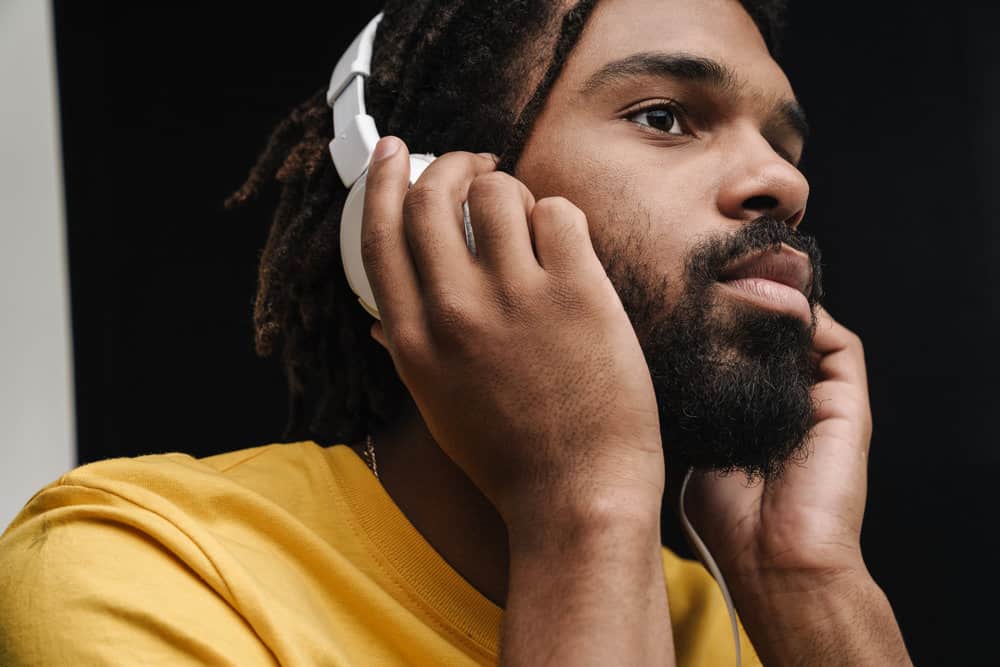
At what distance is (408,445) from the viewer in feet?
4.09

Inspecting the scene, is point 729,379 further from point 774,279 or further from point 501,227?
point 501,227

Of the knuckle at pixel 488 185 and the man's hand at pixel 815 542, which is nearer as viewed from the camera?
the knuckle at pixel 488 185

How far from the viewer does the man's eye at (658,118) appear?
1.16 meters

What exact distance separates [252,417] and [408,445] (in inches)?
28.8

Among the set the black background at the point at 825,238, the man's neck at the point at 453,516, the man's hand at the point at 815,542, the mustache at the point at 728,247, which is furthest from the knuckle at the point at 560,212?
the black background at the point at 825,238

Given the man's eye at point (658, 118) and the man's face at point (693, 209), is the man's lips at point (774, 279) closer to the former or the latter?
the man's face at point (693, 209)

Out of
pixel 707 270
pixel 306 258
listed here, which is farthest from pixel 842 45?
pixel 306 258

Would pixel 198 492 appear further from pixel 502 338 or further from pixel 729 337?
pixel 729 337

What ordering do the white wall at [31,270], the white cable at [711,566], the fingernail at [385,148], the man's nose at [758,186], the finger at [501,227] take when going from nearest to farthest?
the finger at [501,227] < the fingernail at [385,148] < the man's nose at [758,186] < the white cable at [711,566] < the white wall at [31,270]

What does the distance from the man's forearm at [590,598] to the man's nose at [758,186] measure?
46 centimetres

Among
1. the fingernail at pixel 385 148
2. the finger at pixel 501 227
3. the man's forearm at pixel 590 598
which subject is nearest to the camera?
the man's forearm at pixel 590 598

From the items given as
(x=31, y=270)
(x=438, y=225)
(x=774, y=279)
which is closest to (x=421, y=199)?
(x=438, y=225)

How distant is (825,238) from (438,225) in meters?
1.18

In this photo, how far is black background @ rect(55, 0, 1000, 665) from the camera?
1717mm
